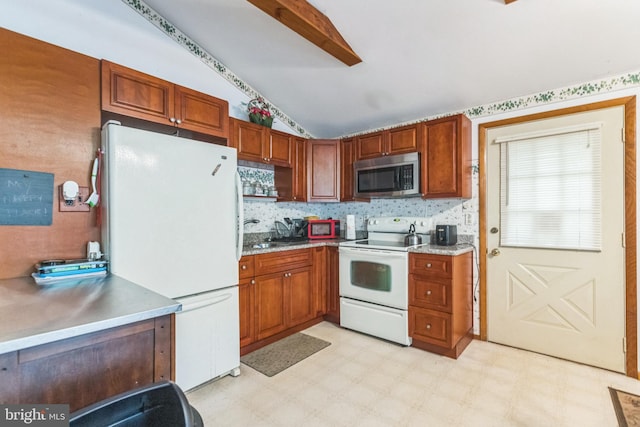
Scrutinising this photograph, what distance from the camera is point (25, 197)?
5.40 ft

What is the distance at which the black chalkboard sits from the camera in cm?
159

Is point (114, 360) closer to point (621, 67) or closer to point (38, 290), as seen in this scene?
point (38, 290)

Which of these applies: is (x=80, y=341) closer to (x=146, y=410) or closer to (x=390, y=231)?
(x=146, y=410)

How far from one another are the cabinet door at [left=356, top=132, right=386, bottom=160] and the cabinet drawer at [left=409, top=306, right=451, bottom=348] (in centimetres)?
166

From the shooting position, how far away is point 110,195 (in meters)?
1.70

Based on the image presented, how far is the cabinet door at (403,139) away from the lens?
10.0 ft

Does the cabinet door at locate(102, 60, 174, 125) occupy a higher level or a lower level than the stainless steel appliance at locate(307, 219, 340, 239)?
higher

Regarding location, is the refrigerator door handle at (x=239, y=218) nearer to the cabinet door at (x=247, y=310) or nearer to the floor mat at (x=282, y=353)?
the cabinet door at (x=247, y=310)

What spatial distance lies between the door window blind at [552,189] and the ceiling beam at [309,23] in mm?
1734


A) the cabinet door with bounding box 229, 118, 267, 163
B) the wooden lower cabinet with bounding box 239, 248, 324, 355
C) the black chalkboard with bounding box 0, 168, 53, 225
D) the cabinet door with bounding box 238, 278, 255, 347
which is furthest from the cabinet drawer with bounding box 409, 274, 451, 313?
the black chalkboard with bounding box 0, 168, 53, 225

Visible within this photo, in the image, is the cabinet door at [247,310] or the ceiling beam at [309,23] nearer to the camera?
the ceiling beam at [309,23]

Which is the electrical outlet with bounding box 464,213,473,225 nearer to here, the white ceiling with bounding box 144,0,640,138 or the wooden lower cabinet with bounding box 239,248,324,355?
the white ceiling with bounding box 144,0,640,138

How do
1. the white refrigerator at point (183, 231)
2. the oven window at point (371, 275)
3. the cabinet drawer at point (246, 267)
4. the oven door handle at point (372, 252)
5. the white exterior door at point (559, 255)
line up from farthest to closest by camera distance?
the oven window at point (371, 275) → the oven door handle at point (372, 252) → the cabinet drawer at point (246, 267) → the white exterior door at point (559, 255) → the white refrigerator at point (183, 231)

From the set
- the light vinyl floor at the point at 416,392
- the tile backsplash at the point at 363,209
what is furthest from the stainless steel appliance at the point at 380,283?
the light vinyl floor at the point at 416,392
